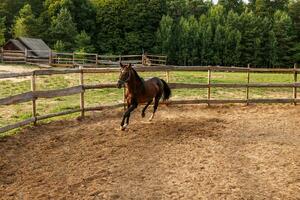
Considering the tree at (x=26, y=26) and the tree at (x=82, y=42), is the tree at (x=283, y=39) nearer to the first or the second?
the tree at (x=82, y=42)

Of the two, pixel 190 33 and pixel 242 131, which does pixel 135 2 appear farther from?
pixel 242 131

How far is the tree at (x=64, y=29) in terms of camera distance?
58.0m

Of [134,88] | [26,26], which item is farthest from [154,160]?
[26,26]

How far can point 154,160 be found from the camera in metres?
7.20

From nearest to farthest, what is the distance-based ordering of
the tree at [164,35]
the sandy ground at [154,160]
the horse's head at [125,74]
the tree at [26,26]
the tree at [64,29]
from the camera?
the sandy ground at [154,160] → the horse's head at [125,74] → the tree at [26,26] → the tree at [64,29] → the tree at [164,35]

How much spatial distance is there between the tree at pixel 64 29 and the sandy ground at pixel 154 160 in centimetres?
4910

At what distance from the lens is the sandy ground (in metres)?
5.76

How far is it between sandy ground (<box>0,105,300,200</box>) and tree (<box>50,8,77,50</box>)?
4910 centimetres

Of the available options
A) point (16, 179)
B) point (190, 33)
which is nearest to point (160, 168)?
point (16, 179)

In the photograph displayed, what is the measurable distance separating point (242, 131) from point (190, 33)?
62.0 m

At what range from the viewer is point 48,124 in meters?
10.3

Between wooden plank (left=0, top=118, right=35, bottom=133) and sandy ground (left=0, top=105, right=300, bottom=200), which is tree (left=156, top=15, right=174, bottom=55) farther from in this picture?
wooden plank (left=0, top=118, right=35, bottom=133)

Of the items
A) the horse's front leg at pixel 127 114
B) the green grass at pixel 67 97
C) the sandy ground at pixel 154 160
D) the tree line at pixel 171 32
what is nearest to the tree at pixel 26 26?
the tree line at pixel 171 32

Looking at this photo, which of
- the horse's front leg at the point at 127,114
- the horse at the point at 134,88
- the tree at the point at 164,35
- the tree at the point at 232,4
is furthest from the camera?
the tree at the point at 232,4
